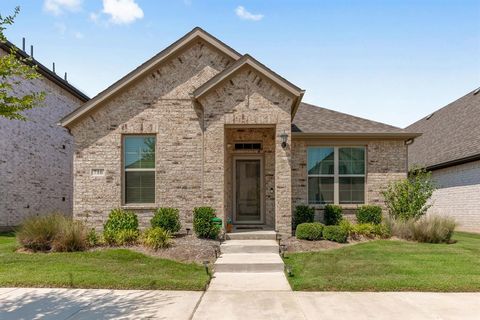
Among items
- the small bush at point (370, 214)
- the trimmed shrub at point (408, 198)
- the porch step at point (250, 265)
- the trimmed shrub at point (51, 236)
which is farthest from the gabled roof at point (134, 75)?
the trimmed shrub at point (408, 198)

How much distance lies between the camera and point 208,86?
12484mm

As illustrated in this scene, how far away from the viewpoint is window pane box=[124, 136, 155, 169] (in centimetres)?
1358

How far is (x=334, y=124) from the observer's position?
49.6 feet

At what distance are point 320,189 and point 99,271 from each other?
8.55 m

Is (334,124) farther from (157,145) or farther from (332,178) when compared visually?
(157,145)

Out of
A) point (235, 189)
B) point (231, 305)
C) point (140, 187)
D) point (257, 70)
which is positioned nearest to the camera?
point (231, 305)

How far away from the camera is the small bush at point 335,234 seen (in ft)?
40.1

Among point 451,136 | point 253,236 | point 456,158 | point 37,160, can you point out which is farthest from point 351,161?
point 37,160

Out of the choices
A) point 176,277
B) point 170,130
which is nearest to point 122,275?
point 176,277

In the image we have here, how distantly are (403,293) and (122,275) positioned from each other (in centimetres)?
562

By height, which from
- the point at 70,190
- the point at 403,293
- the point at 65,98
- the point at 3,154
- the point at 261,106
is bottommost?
the point at 403,293

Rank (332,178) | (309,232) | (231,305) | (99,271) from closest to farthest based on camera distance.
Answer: (231,305)
(99,271)
(309,232)
(332,178)

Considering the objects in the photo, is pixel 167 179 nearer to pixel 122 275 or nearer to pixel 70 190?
pixel 122 275

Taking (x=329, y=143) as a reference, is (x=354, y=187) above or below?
below
